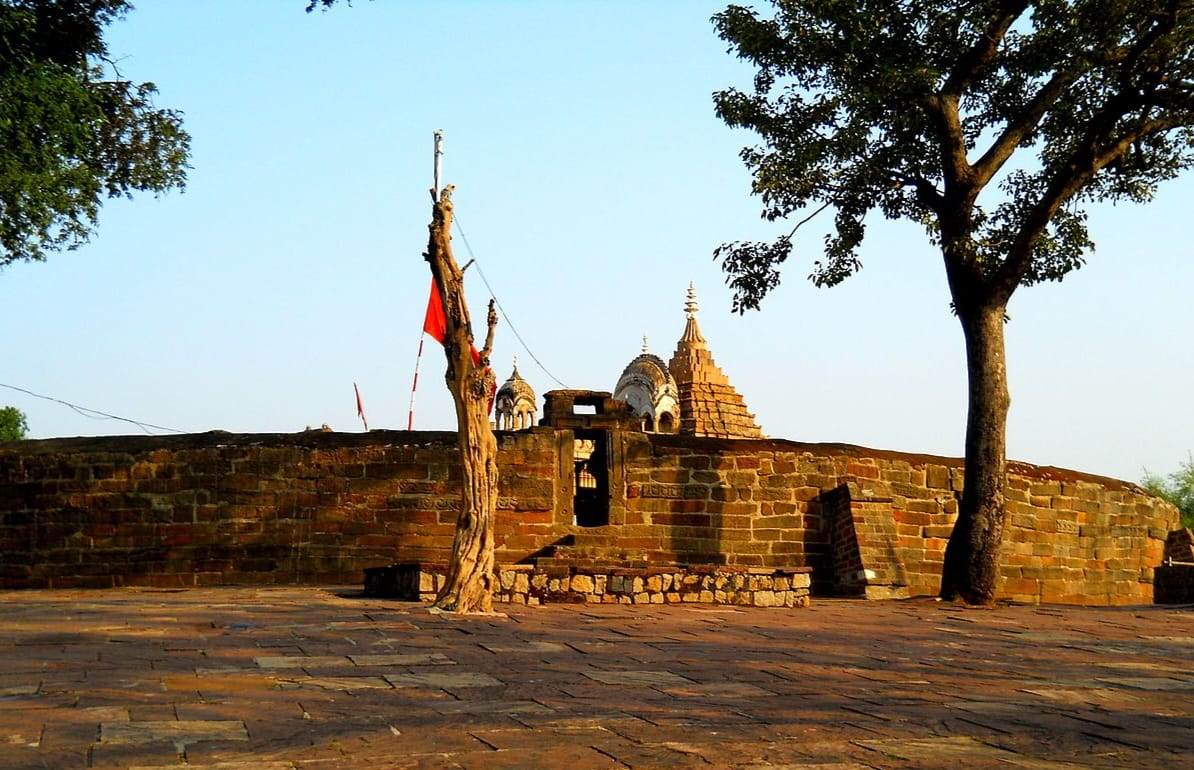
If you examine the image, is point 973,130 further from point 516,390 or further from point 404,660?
point 516,390

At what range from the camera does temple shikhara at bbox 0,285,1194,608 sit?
15.6 meters

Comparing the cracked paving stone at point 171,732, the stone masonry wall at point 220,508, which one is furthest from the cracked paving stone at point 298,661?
the stone masonry wall at point 220,508

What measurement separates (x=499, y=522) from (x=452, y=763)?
37.1 ft

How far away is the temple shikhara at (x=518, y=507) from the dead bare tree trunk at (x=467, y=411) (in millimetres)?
3303

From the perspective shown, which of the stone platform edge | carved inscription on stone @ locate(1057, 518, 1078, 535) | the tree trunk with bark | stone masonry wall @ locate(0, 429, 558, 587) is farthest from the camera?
carved inscription on stone @ locate(1057, 518, 1078, 535)

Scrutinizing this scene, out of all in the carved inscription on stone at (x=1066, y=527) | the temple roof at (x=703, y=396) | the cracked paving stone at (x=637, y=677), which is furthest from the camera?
the temple roof at (x=703, y=396)

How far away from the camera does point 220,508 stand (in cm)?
1571

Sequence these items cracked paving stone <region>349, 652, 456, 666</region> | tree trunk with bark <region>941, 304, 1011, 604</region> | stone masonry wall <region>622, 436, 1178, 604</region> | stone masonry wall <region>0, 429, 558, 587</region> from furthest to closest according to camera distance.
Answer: stone masonry wall <region>622, 436, 1178, 604</region>, stone masonry wall <region>0, 429, 558, 587</region>, tree trunk with bark <region>941, 304, 1011, 604</region>, cracked paving stone <region>349, 652, 456, 666</region>

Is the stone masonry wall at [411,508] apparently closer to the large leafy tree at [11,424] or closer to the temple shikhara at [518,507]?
the temple shikhara at [518,507]

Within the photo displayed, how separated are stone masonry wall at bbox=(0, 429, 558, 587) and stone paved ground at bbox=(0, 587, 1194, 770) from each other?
430 centimetres

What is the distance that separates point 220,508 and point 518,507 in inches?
140

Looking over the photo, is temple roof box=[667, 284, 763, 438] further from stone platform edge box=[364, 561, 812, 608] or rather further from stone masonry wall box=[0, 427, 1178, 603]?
stone platform edge box=[364, 561, 812, 608]

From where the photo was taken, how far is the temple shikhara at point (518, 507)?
51.2 feet

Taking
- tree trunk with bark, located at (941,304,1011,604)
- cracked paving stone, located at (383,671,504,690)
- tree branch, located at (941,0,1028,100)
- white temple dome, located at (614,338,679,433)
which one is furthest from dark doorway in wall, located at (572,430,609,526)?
white temple dome, located at (614,338,679,433)
